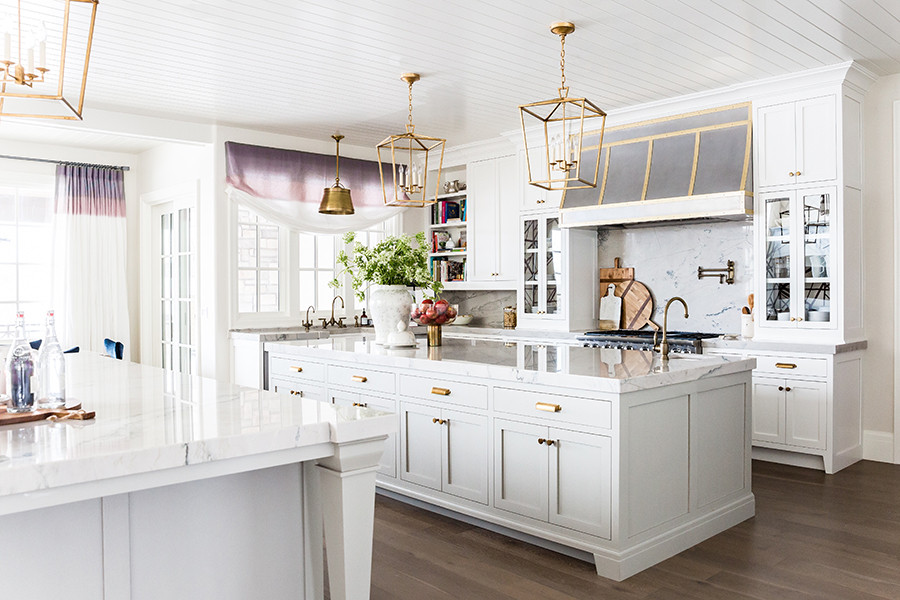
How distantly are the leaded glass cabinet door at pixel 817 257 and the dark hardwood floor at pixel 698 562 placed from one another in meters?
1.30

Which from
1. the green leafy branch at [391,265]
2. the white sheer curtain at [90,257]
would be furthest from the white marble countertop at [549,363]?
the white sheer curtain at [90,257]

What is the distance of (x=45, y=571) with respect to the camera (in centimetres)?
162

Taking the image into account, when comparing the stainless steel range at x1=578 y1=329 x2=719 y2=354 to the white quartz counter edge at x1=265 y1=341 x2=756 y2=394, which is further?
the stainless steel range at x1=578 y1=329 x2=719 y2=354

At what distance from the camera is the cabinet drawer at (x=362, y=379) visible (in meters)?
3.96

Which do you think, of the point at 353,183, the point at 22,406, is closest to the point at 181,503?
the point at 22,406

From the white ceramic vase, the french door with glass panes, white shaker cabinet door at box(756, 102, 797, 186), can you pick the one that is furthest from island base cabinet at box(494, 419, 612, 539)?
the french door with glass panes

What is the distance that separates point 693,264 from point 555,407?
3.20m

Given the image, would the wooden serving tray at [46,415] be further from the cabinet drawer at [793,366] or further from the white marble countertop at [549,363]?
the cabinet drawer at [793,366]

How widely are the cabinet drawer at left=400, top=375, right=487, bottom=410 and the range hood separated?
8.42 ft

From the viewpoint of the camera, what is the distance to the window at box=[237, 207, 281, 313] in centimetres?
→ 628

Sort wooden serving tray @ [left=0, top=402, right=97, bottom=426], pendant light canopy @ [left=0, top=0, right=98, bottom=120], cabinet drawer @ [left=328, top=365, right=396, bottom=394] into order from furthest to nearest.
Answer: cabinet drawer @ [left=328, top=365, right=396, bottom=394], pendant light canopy @ [left=0, top=0, right=98, bottom=120], wooden serving tray @ [left=0, top=402, right=97, bottom=426]

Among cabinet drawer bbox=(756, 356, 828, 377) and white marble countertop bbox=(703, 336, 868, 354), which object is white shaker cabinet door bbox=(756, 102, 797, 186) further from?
cabinet drawer bbox=(756, 356, 828, 377)

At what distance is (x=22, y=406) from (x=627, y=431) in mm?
2138

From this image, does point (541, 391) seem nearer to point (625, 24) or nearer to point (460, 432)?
point (460, 432)
